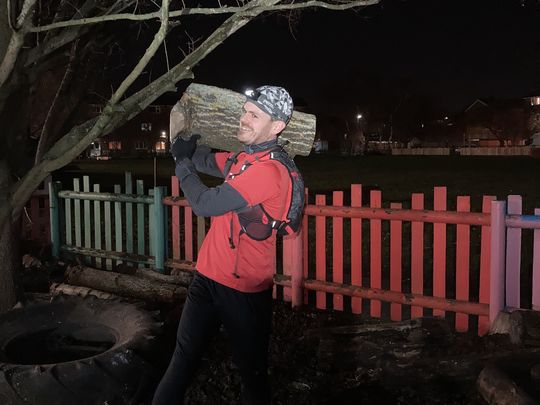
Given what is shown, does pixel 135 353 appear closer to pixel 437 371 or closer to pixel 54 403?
pixel 54 403

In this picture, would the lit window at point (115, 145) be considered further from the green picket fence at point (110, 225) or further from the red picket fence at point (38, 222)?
the green picket fence at point (110, 225)

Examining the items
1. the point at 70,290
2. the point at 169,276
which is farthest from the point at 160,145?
the point at 70,290

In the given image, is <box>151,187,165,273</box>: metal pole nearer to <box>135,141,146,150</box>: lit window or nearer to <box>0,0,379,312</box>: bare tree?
<box>0,0,379,312</box>: bare tree

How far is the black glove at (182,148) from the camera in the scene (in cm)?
296

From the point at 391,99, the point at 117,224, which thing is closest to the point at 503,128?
the point at 391,99

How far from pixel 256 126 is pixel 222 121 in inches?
28.2

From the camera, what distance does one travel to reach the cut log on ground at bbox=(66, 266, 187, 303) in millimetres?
6211

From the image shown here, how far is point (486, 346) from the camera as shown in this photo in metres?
4.58

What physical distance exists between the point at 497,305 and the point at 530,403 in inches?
74.4

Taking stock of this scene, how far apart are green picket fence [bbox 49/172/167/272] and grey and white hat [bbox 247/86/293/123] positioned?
4532 mm

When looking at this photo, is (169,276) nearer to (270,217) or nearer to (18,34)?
(18,34)

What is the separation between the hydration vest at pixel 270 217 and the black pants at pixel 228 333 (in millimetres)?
346

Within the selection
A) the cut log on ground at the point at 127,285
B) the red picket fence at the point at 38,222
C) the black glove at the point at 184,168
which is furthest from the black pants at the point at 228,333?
the red picket fence at the point at 38,222

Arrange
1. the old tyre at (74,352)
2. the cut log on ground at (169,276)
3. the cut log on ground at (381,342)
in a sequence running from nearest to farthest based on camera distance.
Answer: the old tyre at (74,352) → the cut log on ground at (381,342) → the cut log on ground at (169,276)
